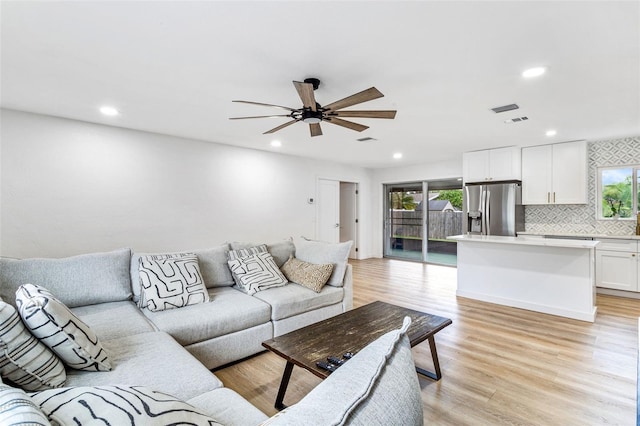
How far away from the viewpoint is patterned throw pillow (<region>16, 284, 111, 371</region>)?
1.40 m

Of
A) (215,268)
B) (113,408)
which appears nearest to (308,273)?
(215,268)

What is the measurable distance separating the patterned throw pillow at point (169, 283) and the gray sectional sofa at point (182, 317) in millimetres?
71

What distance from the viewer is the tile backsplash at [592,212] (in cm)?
471

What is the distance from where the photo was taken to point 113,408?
0.72 m

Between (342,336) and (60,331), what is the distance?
5.12 feet

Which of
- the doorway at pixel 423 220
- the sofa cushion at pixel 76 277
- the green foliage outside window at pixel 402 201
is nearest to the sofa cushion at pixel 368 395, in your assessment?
the sofa cushion at pixel 76 277

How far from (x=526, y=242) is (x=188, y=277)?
12.7 feet

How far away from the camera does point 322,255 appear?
3449mm

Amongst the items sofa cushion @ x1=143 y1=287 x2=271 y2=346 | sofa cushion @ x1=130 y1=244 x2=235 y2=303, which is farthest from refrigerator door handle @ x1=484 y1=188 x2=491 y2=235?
sofa cushion @ x1=130 y1=244 x2=235 y2=303

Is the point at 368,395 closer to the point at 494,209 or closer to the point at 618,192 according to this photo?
the point at 494,209

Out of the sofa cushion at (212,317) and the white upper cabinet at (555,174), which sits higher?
the white upper cabinet at (555,174)

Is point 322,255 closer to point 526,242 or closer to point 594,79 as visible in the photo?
point 526,242

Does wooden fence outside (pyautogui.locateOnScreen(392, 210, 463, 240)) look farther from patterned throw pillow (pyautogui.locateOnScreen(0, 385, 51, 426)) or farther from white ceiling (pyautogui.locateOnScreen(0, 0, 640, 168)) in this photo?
patterned throw pillow (pyautogui.locateOnScreen(0, 385, 51, 426))

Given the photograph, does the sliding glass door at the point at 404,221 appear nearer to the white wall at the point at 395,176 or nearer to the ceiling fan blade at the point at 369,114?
the white wall at the point at 395,176
